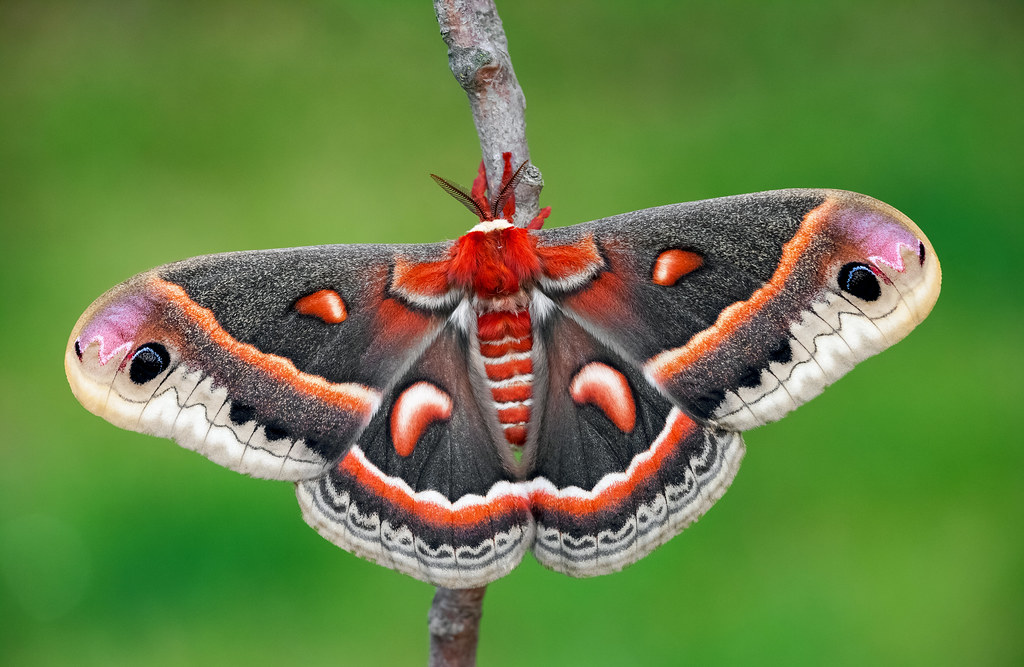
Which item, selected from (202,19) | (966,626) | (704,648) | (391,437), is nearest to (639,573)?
(704,648)

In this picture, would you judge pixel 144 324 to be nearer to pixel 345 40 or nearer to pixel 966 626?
pixel 966 626

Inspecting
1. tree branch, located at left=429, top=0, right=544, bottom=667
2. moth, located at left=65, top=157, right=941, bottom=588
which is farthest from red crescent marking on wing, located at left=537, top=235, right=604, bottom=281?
tree branch, located at left=429, top=0, right=544, bottom=667

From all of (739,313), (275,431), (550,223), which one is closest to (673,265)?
(739,313)

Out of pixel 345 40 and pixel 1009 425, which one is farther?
pixel 345 40

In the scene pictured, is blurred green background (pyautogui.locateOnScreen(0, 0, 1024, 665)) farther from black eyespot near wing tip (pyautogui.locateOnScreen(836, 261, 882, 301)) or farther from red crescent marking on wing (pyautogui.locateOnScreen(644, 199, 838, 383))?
black eyespot near wing tip (pyautogui.locateOnScreen(836, 261, 882, 301))

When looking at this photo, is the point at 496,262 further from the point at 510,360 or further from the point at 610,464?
the point at 610,464

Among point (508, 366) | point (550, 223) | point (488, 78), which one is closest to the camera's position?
point (488, 78)
